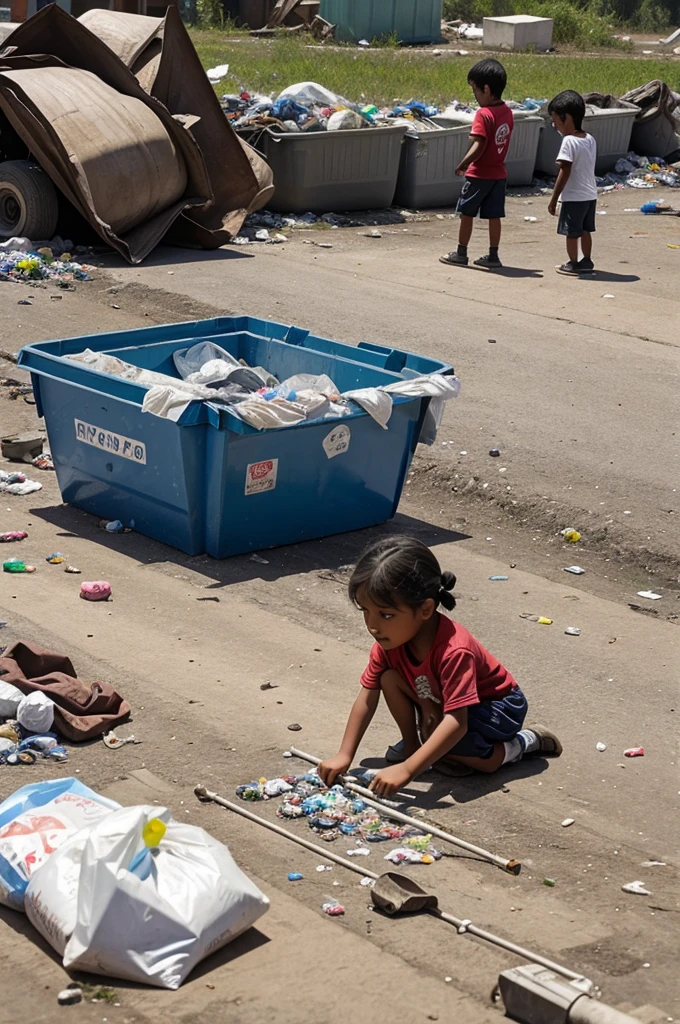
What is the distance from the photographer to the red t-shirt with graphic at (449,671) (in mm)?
4023

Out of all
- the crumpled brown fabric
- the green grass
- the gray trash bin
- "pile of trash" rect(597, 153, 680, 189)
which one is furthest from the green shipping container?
the crumpled brown fabric

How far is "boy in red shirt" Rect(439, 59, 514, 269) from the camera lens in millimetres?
11781

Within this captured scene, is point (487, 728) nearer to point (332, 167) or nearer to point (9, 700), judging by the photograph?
point (9, 700)

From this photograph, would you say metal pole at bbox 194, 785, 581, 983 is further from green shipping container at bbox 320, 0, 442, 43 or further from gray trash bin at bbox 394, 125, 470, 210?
green shipping container at bbox 320, 0, 442, 43

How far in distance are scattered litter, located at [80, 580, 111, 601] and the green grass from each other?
13554mm

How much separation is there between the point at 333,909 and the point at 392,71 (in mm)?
21405

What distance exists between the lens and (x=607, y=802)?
4133 mm

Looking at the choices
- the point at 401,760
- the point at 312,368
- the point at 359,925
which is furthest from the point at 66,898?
the point at 312,368

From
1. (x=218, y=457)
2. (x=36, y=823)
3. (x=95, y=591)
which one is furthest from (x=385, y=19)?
(x=36, y=823)

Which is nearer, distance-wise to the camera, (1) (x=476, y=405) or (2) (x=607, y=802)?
(2) (x=607, y=802)

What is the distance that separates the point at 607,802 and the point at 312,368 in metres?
3.32

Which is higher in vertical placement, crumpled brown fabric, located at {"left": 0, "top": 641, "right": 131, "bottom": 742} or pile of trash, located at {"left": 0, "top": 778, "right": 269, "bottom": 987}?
pile of trash, located at {"left": 0, "top": 778, "right": 269, "bottom": 987}

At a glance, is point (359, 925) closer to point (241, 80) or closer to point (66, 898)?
point (66, 898)

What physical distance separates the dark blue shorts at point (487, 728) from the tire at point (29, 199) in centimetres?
885
